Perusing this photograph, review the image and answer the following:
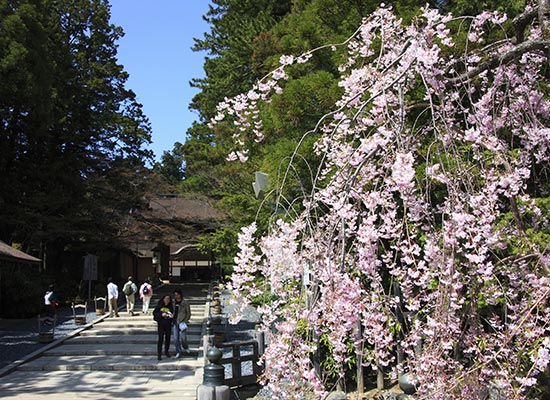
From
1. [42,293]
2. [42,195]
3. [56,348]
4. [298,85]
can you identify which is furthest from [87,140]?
[298,85]

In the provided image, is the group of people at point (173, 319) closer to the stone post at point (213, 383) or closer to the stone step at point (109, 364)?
the stone step at point (109, 364)

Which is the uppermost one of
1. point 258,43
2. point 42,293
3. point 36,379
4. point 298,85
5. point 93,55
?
point 93,55

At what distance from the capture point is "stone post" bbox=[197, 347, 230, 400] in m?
6.84

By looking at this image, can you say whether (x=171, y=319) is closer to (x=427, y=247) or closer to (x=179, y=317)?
(x=179, y=317)

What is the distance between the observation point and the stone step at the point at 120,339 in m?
12.8

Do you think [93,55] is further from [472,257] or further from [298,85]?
[472,257]

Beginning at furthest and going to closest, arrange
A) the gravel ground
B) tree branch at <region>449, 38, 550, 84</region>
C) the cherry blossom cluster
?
1. the gravel ground
2. tree branch at <region>449, 38, 550, 84</region>
3. the cherry blossom cluster

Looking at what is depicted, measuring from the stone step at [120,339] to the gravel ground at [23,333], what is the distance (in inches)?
24.5

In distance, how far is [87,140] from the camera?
22172 millimetres

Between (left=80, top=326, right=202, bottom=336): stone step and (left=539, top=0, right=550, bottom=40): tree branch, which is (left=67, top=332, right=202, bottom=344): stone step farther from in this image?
(left=539, top=0, right=550, bottom=40): tree branch

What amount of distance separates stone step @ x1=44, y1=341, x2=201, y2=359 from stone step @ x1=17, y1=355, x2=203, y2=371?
29 centimetres

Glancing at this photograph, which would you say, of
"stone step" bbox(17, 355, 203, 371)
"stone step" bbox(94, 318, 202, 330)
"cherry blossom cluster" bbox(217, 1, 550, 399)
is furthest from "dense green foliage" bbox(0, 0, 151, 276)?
"cherry blossom cluster" bbox(217, 1, 550, 399)

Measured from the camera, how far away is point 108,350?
11586 millimetres

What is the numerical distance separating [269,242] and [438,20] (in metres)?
2.08
